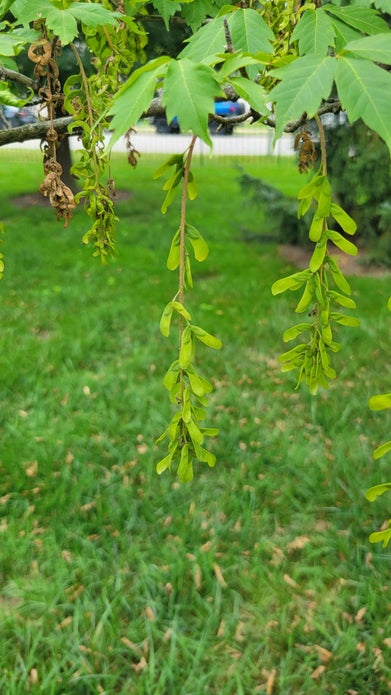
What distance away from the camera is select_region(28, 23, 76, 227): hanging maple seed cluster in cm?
118

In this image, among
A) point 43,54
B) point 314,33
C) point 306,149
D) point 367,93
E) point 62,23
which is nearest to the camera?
point 367,93

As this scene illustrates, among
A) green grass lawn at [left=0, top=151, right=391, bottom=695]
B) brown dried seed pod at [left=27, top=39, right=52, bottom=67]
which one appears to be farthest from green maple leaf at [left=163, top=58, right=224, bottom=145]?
green grass lawn at [left=0, top=151, right=391, bottom=695]

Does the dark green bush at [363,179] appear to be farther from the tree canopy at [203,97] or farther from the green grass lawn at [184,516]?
the tree canopy at [203,97]

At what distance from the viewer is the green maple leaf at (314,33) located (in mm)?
912

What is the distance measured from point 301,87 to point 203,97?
0.11 metres

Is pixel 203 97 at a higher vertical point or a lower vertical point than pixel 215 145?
higher

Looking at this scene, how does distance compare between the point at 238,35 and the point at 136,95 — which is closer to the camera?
the point at 136,95

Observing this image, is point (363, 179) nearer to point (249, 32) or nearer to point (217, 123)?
point (217, 123)

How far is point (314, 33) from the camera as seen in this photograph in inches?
36.4

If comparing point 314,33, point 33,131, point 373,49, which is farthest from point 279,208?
point 373,49

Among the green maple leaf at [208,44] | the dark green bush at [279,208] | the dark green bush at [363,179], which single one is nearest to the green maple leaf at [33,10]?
the green maple leaf at [208,44]

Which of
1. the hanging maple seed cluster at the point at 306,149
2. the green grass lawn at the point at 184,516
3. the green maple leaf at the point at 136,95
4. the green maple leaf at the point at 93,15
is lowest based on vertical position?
the green grass lawn at the point at 184,516

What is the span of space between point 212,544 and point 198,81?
8.26 ft

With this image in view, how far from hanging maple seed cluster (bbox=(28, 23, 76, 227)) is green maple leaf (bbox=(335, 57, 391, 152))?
0.60m
